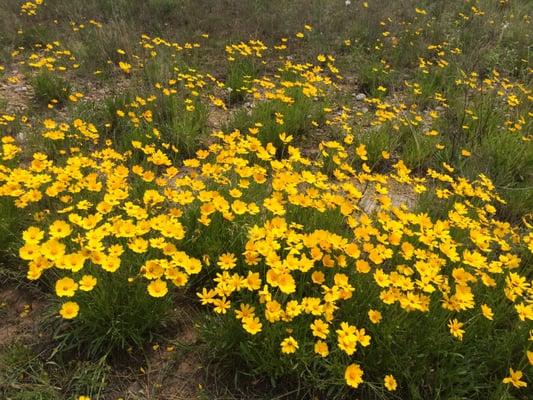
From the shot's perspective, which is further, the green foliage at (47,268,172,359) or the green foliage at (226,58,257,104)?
the green foliage at (226,58,257,104)

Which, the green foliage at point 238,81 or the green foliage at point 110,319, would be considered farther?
the green foliage at point 238,81

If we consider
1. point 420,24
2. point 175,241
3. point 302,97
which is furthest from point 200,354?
point 420,24

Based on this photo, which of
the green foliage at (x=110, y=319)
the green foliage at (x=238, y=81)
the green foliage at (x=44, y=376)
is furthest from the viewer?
the green foliage at (x=238, y=81)

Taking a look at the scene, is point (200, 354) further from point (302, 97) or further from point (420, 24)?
point (420, 24)

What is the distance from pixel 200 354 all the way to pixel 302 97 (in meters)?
3.92

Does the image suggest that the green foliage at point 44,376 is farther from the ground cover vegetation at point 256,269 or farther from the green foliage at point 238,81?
the green foliage at point 238,81

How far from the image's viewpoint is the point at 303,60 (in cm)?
768

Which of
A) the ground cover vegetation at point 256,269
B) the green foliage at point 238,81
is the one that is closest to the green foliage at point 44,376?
the ground cover vegetation at point 256,269

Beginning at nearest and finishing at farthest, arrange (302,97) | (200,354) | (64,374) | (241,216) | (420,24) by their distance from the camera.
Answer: (64,374) < (200,354) < (241,216) < (302,97) < (420,24)

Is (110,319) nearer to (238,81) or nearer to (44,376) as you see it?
(44,376)

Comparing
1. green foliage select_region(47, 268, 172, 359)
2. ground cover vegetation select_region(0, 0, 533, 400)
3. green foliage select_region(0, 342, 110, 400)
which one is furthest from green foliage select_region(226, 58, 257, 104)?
green foliage select_region(0, 342, 110, 400)

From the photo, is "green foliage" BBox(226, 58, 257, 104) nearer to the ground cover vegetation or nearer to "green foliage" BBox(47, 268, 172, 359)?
the ground cover vegetation

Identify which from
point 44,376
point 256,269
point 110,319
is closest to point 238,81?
point 256,269

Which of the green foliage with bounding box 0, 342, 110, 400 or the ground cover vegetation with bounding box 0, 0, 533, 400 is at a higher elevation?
the ground cover vegetation with bounding box 0, 0, 533, 400
